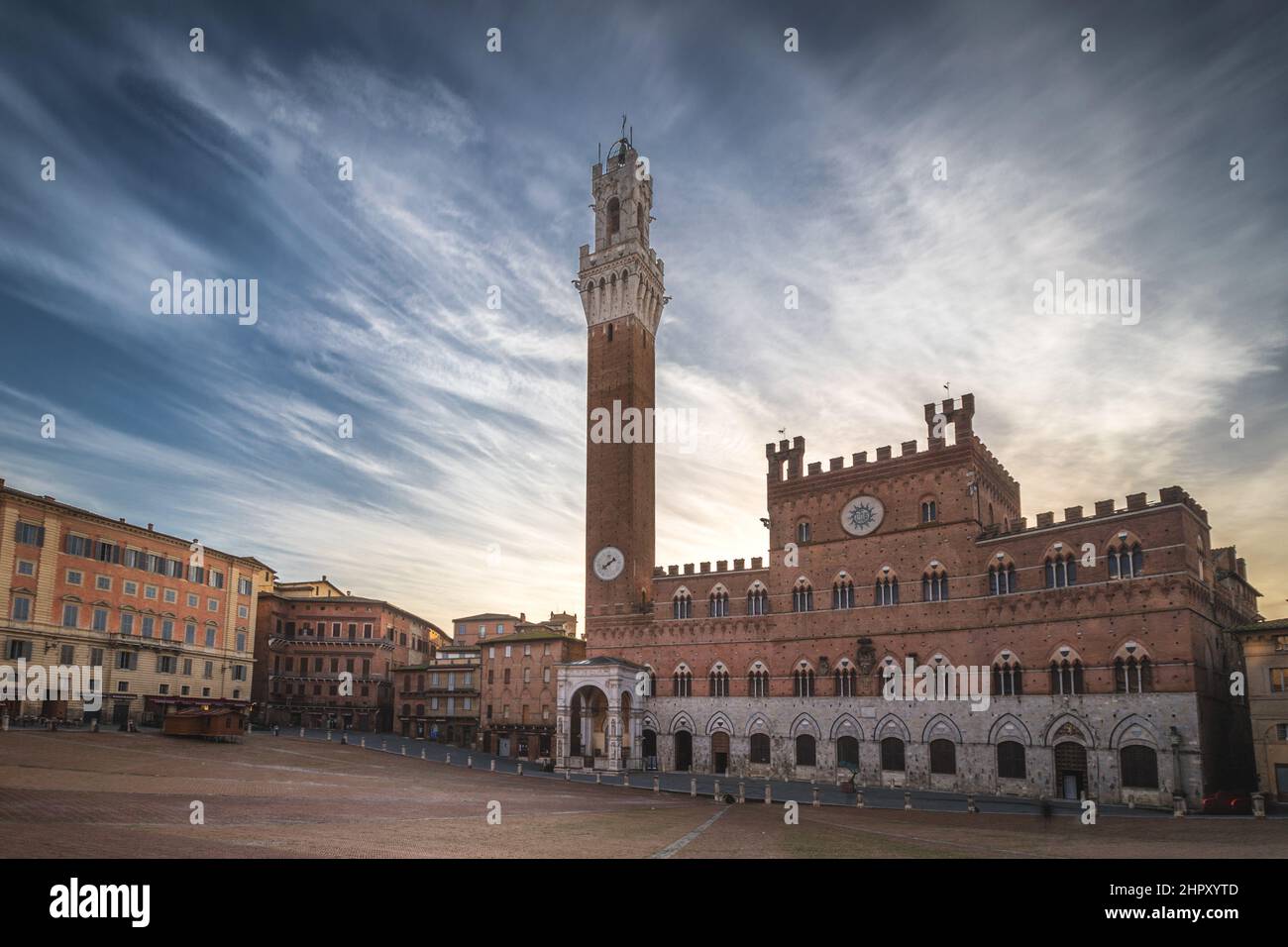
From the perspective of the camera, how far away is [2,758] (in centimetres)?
3344

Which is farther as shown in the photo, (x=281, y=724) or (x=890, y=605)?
(x=281, y=724)

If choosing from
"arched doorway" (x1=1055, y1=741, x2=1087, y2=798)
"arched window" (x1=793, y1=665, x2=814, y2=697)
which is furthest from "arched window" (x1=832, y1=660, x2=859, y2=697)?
"arched doorway" (x1=1055, y1=741, x2=1087, y2=798)

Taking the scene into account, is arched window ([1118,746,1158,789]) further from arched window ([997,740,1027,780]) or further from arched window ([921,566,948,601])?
arched window ([921,566,948,601])

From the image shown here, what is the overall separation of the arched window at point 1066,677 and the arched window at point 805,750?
14768mm

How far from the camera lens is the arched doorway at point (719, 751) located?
55281mm

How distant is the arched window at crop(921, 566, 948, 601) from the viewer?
48.2 m

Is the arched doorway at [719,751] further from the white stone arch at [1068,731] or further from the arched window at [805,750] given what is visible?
→ the white stone arch at [1068,731]

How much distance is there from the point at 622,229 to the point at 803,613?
35231 millimetres

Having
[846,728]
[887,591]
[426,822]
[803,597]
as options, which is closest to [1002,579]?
[887,591]

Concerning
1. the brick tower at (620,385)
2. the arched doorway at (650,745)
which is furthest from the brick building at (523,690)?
the arched doorway at (650,745)

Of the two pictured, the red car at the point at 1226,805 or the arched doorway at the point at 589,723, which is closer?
the red car at the point at 1226,805
